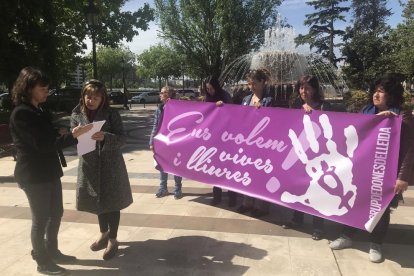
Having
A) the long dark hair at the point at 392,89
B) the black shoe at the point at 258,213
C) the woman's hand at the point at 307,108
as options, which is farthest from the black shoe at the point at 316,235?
the long dark hair at the point at 392,89

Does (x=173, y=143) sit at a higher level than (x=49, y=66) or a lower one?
lower

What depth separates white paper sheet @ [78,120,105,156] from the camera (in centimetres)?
362

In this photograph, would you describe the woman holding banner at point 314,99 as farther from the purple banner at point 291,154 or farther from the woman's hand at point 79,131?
the woman's hand at point 79,131

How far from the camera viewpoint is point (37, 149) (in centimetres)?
332

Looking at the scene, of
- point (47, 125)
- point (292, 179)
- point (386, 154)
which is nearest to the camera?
point (47, 125)

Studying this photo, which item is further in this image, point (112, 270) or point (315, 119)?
point (315, 119)

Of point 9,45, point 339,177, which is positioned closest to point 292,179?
point 339,177

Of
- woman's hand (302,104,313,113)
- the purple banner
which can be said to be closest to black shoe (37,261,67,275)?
the purple banner

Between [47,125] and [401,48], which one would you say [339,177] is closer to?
[47,125]

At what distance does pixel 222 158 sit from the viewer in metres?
5.21

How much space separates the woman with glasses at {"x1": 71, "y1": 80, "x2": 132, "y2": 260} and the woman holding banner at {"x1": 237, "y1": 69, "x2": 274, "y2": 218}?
1.86m

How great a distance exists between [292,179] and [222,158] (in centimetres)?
105

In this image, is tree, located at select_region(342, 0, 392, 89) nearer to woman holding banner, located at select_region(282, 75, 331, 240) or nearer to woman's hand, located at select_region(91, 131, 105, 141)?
woman holding banner, located at select_region(282, 75, 331, 240)

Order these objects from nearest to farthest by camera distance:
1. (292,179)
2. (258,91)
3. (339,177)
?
(339,177)
(292,179)
(258,91)
